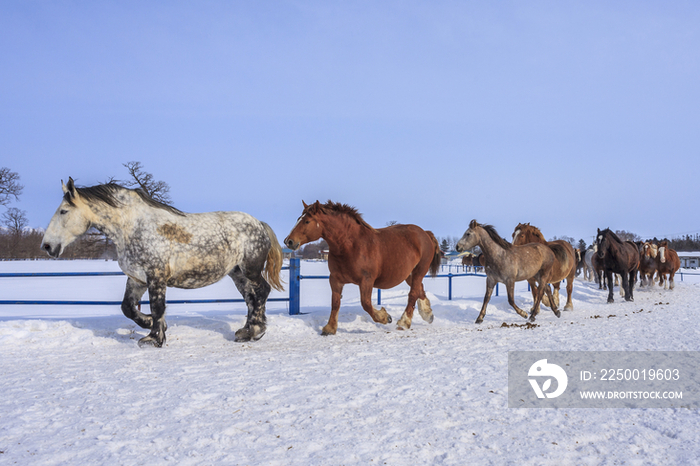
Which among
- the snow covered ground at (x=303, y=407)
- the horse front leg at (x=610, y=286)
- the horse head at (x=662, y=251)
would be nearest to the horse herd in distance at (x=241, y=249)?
the snow covered ground at (x=303, y=407)

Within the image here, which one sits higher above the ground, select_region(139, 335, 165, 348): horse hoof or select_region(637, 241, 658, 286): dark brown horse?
select_region(637, 241, 658, 286): dark brown horse

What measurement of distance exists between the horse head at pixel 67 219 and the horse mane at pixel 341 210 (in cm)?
270

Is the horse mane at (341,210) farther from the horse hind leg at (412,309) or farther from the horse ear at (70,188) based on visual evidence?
the horse ear at (70,188)

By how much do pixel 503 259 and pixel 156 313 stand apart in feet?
18.8

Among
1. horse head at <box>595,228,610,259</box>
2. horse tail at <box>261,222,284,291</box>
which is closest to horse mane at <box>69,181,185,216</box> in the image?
horse tail at <box>261,222,284,291</box>

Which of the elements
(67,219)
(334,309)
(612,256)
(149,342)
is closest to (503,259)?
(334,309)

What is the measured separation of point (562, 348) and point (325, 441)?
11.2 ft

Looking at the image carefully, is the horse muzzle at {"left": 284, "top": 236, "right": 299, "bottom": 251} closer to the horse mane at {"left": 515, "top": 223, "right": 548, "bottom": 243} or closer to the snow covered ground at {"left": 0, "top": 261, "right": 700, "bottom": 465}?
the snow covered ground at {"left": 0, "top": 261, "right": 700, "bottom": 465}

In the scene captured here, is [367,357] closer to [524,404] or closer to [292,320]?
[524,404]

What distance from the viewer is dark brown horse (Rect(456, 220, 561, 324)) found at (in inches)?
320

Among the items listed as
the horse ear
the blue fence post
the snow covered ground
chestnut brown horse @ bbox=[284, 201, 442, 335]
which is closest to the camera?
the snow covered ground

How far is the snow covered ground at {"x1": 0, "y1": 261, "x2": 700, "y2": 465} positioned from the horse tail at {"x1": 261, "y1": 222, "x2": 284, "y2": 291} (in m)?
1.01

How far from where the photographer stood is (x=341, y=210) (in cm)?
646

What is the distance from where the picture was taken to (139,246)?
5.21m
